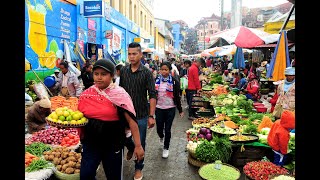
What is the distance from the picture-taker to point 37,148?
517 cm

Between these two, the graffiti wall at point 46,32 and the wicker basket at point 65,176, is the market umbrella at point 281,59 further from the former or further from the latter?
the graffiti wall at point 46,32

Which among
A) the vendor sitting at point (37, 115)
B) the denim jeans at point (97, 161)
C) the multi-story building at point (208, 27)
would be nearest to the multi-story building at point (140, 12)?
the vendor sitting at point (37, 115)

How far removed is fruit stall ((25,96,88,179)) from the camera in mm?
3250

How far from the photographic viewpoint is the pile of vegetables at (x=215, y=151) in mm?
5738

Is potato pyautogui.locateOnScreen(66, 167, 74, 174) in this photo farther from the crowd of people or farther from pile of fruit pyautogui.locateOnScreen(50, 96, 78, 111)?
pile of fruit pyautogui.locateOnScreen(50, 96, 78, 111)

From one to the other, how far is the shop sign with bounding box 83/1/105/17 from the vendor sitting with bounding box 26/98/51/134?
907 centimetres

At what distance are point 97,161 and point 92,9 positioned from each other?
12.5 metres

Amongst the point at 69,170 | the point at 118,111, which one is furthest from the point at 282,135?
the point at 69,170

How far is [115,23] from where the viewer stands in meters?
21.1

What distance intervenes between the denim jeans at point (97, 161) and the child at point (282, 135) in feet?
9.41

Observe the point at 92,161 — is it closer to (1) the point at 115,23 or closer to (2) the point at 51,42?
(2) the point at 51,42
